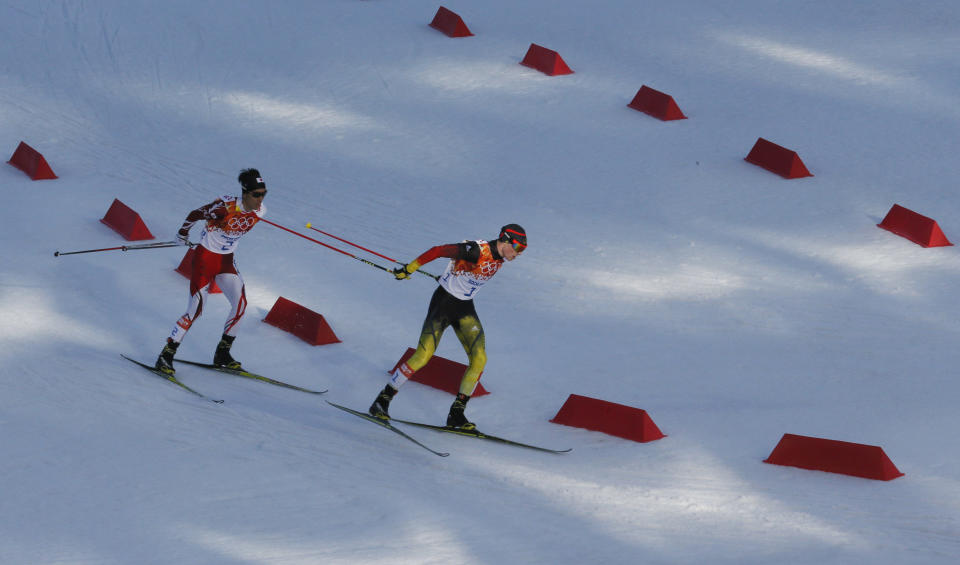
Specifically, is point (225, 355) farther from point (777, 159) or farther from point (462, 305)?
point (777, 159)

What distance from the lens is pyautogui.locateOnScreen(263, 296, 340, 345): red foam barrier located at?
28.2ft

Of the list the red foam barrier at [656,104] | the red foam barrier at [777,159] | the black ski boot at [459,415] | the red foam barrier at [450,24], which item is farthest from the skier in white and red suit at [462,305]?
the red foam barrier at [450,24]

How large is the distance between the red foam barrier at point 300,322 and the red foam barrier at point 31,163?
3.61 metres

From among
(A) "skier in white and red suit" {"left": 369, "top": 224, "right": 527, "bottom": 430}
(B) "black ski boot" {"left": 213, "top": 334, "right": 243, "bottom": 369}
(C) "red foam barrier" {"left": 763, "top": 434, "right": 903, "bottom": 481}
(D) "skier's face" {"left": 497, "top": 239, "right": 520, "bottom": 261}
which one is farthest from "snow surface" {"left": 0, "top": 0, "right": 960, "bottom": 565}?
(D) "skier's face" {"left": 497, "top": 239, "right": 520, "bottom": 261}

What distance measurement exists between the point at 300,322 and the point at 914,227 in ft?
17.7

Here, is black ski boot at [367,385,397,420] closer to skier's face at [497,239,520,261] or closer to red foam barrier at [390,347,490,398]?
red foam barrier at [390,347,490,398]

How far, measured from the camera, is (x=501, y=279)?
9789mm

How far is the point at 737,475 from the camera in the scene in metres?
6.81

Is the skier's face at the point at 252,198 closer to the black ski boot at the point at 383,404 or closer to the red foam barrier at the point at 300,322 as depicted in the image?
the red foam barrier at the point at 300,322

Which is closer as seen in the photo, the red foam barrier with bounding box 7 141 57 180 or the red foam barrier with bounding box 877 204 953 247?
the red foam barrier with bounding box 877 204 953 247

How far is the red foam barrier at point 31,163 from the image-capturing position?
1107 cm

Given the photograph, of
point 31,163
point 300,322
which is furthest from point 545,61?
point 300,322

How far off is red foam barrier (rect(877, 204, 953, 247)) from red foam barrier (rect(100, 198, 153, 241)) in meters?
6.60

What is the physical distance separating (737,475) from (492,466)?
4.83 ft
